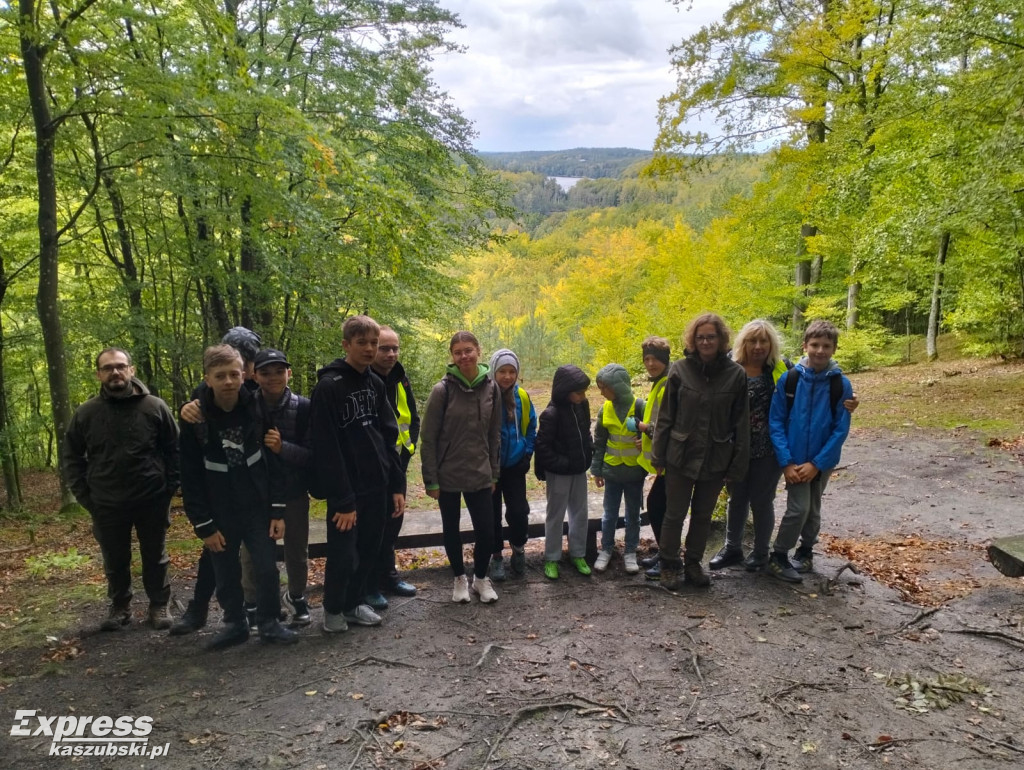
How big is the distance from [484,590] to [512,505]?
709 millimetres

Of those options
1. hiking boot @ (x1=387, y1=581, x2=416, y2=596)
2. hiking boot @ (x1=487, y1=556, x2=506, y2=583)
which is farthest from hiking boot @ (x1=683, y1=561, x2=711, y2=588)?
hiking boot @ (x1=387, y1=581, x2=416, y2=596)

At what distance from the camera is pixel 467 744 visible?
2623mm

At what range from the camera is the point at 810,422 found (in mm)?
4227

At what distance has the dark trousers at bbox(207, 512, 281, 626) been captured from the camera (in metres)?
3.52

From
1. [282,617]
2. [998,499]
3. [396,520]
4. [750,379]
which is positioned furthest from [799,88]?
[282,617]

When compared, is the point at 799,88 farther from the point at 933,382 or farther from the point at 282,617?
the point at 282,617

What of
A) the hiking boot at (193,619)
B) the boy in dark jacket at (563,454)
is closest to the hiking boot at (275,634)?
the hiking boot at (193,619)

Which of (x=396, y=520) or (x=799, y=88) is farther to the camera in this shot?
(x=799, y=88)

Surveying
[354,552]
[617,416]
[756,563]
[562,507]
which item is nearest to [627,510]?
[562,507]

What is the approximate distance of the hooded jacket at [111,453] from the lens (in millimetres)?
3699

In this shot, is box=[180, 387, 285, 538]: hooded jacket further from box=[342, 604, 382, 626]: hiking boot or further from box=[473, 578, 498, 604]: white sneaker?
box=[473, 578, 498, 604]: white sneaker

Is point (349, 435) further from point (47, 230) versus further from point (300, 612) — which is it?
point (47, 230)

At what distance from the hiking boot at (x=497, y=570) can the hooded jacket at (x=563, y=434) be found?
0.85m

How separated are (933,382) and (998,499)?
8.46m
